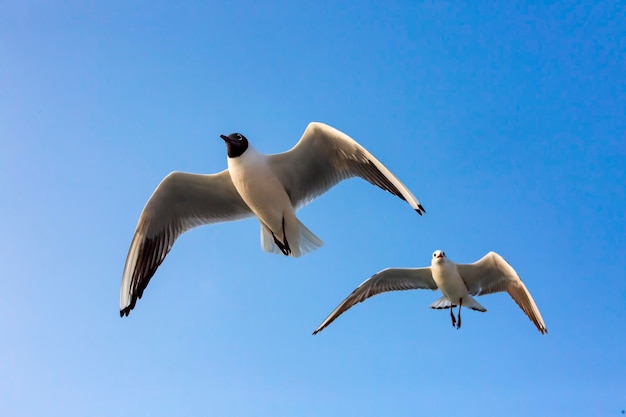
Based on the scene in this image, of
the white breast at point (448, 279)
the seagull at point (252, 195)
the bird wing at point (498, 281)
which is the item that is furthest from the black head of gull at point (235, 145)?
the bird wing at point (498, 281)

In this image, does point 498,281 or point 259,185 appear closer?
point 259,185

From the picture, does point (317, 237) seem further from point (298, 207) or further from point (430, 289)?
point (430, 289)

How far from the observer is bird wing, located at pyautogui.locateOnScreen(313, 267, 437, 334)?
8.27m

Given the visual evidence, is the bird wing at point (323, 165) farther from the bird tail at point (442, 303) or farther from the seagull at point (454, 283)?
the bird tail at point (442, 303)

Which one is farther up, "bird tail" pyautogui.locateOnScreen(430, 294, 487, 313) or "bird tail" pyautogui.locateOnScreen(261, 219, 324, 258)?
"bird tail" pyautogui.locateOnScreen(430, 294, 487, 313)

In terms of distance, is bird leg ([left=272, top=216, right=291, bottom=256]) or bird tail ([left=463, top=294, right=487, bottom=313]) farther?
bird tail ([left=463, top=294, right=487, bottom=313])

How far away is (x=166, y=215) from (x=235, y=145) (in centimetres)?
108

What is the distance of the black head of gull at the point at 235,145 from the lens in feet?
19.8

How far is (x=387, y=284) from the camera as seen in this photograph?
8.49 meters

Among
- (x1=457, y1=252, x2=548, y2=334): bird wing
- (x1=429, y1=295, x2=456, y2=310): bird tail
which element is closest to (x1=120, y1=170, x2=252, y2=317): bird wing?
(x1=457, y1=252, x2=548, y2=334): bird wing

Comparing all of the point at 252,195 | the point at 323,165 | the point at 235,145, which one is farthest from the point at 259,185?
the point at 323,165

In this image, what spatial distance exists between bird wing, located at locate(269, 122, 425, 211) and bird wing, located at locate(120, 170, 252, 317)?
596 mm

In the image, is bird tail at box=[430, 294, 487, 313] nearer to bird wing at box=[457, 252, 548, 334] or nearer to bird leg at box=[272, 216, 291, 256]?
bird wing at box=[457, 252, 548, 334]

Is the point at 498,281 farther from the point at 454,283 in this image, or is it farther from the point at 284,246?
the point at 284,246
